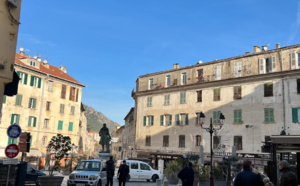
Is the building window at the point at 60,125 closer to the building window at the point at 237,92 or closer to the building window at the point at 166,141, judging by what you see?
the building window at the point at 166,141

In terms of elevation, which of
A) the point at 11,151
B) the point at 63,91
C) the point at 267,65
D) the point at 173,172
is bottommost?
the point at 173,172

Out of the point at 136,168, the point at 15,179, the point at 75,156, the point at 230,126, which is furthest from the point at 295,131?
the point at 75,156

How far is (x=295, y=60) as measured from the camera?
95.8 ft

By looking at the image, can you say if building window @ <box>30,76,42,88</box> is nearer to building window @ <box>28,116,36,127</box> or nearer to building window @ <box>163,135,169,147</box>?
building window @ <box>28,116,36,127</box>

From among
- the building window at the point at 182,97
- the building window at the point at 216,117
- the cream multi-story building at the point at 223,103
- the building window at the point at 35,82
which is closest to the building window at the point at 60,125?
the building window at the point at 35,82

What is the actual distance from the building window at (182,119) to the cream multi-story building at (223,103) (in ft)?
0.42

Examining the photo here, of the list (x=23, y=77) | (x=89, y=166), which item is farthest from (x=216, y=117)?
(x=23, y=77)

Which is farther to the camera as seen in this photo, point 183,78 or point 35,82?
point 35,82

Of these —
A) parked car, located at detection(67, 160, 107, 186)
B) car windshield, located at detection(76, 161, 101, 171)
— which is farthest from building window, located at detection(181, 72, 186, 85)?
car windshield, located at detection(76, 161, 101, 171)

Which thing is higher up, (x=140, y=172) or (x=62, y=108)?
(x=62, y=108)

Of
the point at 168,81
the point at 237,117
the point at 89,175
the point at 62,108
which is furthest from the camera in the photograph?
the point at 62,108

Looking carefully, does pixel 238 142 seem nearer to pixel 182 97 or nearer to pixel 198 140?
pixel 198 140

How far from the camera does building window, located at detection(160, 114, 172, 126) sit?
38688 mm

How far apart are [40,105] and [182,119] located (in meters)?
19.0
